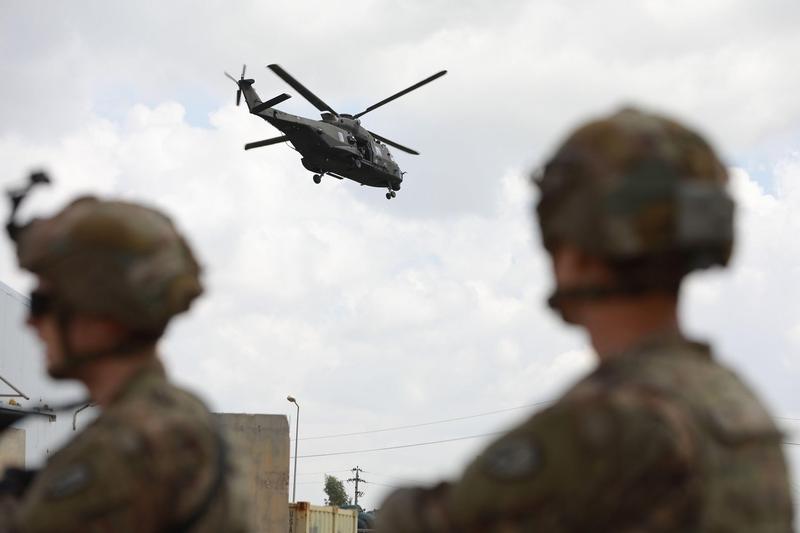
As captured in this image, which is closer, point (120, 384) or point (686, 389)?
point (686, 389)

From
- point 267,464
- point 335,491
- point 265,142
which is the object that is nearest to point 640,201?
point 267,464

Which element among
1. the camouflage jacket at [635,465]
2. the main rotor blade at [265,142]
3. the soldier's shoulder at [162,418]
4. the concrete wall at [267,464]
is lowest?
the camouflage jacket at [635,465]

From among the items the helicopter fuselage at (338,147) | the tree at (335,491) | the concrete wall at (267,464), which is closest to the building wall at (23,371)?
the concrete wall at (267,464)

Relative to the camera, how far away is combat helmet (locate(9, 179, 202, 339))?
3.08 meters

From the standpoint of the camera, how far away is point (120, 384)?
Answer: 314 centimetres

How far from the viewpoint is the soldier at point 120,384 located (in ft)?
9.41

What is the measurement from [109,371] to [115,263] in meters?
0.29

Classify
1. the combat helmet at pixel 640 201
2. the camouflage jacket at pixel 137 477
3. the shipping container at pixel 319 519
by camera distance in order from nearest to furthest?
the combat helmet at pixel 640 201 → the camouflage jacket at pixel 137 477 → the shipping container at pixel 319 519

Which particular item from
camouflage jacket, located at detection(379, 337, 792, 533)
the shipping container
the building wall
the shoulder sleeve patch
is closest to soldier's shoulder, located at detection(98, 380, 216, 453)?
camouflage jacket, located at detection(379, 337, 792, 533)

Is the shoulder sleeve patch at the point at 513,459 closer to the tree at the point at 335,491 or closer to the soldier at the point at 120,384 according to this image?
the soldier at the point at 120,384

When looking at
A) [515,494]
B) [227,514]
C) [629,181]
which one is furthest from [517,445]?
[227,514]

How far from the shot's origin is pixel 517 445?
2324mm

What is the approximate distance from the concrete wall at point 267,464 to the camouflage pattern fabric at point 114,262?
16517mm

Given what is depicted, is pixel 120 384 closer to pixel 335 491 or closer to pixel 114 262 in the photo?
pixel 114 262
